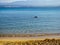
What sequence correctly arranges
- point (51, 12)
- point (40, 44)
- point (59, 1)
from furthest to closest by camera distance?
point (51, 12), point (59, 1), point (40, 44)

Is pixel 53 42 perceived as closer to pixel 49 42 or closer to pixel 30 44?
pixel 49 42

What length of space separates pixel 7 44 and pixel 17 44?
18 cm

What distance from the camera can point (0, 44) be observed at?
403 cm

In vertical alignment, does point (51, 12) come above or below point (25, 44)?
above

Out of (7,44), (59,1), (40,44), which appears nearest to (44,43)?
(40,44)

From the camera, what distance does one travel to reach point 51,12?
A: 15875mm

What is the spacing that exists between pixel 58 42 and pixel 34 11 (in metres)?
12.8

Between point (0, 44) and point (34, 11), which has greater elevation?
point (34, 11)

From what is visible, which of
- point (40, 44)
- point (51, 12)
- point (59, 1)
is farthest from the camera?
point (51, 12)

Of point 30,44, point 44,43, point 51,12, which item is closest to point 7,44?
point 30,44

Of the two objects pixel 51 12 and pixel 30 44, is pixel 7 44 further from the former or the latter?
pixel 51 12

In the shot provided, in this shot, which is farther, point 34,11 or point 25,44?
point 34,11

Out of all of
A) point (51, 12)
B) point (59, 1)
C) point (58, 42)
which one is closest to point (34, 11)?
point (51, 12)

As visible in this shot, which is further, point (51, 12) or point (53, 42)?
point (51, 12)
